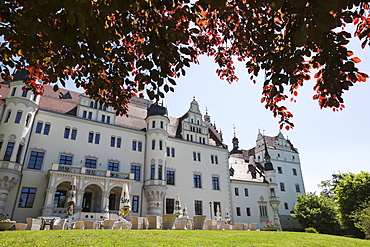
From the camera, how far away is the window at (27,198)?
19.7 metres

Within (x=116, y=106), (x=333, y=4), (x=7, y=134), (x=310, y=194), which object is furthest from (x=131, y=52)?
(x=310, y=194)

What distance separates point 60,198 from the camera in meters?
21.8

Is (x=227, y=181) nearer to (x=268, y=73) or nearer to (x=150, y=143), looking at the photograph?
(x=150, y=143)

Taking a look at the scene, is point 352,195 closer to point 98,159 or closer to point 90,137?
point 98,159

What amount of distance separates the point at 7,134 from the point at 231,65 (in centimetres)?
2117

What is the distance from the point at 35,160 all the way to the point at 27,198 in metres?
3.32

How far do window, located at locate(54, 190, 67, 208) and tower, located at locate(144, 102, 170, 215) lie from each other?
7778 mm

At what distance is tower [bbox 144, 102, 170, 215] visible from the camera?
82.3ft

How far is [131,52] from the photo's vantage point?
5.72 m

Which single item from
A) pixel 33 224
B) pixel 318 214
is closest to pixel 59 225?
→ pixel 33 224

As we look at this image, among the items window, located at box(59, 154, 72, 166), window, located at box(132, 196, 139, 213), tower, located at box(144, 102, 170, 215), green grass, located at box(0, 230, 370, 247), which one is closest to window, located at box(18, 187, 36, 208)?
window, located at box(59, 154, 72, 166)

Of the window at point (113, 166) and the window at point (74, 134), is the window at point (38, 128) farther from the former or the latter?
the window at point (113, 166)

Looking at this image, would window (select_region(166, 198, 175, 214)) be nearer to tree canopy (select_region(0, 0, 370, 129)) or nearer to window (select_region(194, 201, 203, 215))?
window (select_region(194, 201, 203, 215))

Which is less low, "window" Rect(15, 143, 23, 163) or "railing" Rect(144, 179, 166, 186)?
"window" Rect(15, 143, 23, 163)
